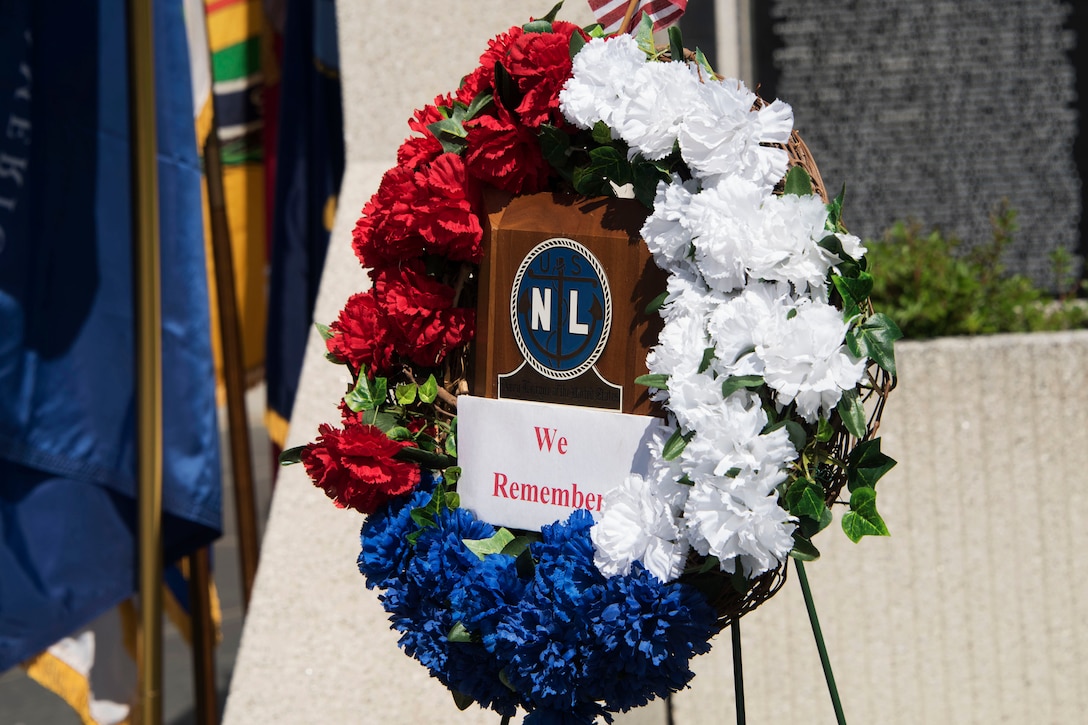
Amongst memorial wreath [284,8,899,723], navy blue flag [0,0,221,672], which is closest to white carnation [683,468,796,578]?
memorial wreath [284,8,899,723]

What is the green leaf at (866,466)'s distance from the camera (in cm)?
132

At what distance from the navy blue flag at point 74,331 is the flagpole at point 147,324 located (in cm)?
20

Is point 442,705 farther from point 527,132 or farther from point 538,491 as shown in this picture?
point 527,132

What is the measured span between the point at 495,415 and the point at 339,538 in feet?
4.13

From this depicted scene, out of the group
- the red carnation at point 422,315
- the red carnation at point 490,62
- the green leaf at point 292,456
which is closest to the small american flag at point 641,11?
the red carnation at point 490,62

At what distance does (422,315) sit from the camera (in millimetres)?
1541

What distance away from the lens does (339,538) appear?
103 inches

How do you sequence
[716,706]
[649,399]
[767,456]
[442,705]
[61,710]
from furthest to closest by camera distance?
1. [61,710]
2. [716,706]
3. [442,705]
4. [649,399]
5. [767,456]

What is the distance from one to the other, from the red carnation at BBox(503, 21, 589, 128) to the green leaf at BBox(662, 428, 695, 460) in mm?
476

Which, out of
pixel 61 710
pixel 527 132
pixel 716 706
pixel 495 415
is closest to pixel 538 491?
pixel 495 415

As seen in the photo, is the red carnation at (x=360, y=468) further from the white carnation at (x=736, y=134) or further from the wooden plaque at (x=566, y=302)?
the white carnation at (x=736, y=134)

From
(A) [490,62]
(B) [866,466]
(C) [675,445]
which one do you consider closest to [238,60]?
(A) [490,62]

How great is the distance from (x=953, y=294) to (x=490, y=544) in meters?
2.01

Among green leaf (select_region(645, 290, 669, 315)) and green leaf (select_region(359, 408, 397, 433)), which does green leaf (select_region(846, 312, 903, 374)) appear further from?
green leaf (select_region(359, 408, 397, 433))
